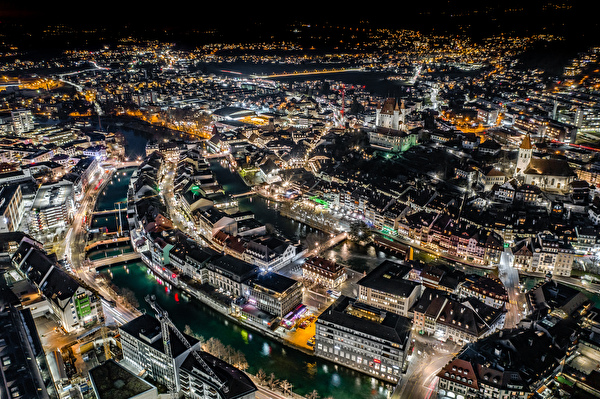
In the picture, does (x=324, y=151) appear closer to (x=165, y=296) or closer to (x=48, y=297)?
(x=165, y=296)

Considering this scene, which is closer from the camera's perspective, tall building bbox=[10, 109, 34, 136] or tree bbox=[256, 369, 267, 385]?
tree bbox=[256, 369, 267, 385]

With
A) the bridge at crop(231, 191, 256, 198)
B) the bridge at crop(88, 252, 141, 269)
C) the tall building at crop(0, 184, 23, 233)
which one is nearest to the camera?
the bridge at crop(88, 252, 141, 269)

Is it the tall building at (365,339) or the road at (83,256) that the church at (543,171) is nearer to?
the tall building at (365,339)

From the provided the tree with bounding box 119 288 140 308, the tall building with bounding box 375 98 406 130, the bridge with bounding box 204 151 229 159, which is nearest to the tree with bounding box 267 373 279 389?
the tree with bounding box 119 288 140 308

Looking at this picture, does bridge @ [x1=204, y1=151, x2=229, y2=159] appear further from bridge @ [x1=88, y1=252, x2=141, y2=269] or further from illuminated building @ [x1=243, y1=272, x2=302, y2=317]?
illuminated building @ [x1=243, y1=272, x2=302, y2=317]

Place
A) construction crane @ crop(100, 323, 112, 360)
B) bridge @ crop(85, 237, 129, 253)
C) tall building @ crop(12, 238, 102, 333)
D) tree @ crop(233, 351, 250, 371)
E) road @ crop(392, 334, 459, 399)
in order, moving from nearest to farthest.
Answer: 1. road @ crop(392, 334, 459, 399)
2. tree @ crop(233, 351, 250, 371)
3. construction crane @ crop(100, 323, 112, 360)
4. tall building @ crop(12, 238, 102, 333)
5. bridge @ crop(85, 237, 129, 253)
